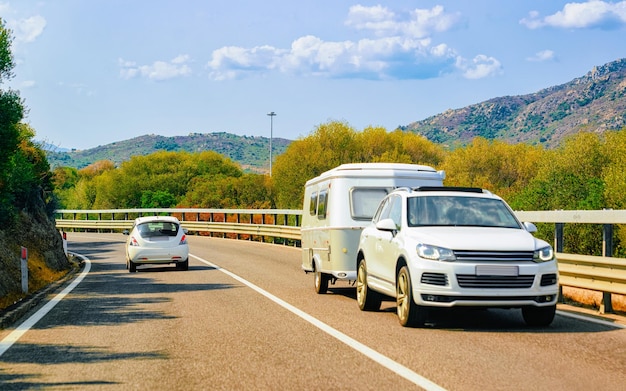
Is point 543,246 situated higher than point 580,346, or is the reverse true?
point 543,246

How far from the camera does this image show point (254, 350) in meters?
8.84

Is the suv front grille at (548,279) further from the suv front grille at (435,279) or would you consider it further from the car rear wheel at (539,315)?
the suv front grille at (435,279)

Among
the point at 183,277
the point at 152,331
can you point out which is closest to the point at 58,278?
the point at 183,277

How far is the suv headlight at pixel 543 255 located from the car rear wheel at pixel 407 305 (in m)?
1.49

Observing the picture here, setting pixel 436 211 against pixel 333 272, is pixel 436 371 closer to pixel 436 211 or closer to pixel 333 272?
pixel 436 211

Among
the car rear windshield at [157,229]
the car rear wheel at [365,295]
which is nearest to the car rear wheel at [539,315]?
the car rear wheel at [365,295]

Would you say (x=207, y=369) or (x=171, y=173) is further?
(x=171, y=173)

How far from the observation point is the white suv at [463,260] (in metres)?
9.86

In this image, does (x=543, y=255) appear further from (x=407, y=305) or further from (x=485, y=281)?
(x=407, y=305)

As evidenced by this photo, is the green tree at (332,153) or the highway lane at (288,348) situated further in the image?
the green tree at (332,153)

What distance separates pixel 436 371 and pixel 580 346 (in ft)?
7.44

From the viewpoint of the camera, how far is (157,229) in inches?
914

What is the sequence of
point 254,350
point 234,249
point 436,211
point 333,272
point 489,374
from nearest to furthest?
point 489,374, point 254,350, point 436,211, point 333,272, point 234,249

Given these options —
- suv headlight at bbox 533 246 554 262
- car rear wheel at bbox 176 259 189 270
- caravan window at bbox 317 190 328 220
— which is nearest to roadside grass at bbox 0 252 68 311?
car rear wheel at bbox 176 259 189 270
